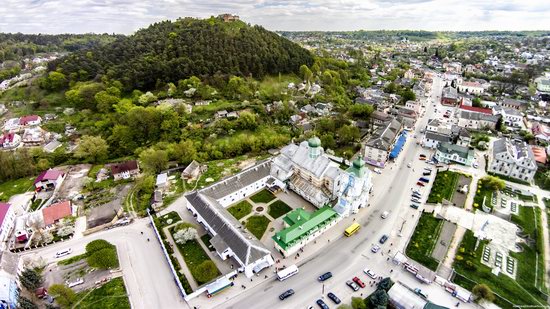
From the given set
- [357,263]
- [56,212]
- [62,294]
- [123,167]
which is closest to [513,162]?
[357,263]

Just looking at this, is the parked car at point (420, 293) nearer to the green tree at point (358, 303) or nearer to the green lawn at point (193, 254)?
the green tree at point (358, 303)

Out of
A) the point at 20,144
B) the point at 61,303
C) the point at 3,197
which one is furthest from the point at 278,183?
the point at 20,144

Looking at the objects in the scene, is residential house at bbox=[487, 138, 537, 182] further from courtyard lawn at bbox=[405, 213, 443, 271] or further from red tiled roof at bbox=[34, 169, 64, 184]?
red tiled roof at bbox=[34, 169, 64, 184]

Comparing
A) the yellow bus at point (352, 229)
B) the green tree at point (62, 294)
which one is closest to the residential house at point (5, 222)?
the green tree at point (62, 294)

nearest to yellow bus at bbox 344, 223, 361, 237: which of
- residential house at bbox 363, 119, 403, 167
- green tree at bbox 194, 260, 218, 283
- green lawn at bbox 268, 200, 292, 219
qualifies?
green lawn at bbox 268, 200, 292, 219

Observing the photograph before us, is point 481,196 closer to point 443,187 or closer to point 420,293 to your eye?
point 443,187
